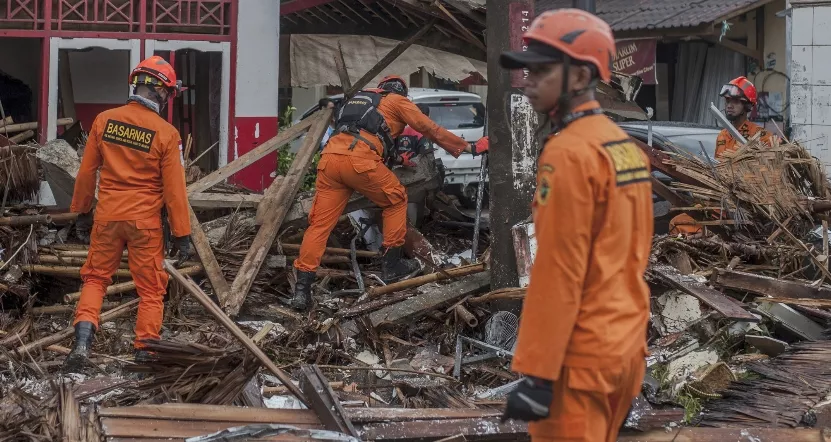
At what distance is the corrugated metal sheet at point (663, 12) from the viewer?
16.3 meters

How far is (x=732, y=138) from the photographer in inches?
348

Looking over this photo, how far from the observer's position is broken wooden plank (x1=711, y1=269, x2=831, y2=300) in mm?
6754

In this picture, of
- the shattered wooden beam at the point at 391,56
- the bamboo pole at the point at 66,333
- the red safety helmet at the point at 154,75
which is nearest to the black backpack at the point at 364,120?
the red safety helmet at the point at 154,75

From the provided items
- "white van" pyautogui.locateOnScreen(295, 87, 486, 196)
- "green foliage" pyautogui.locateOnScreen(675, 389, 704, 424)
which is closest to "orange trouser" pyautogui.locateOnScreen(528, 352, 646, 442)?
"green foliage" pyautogui.locateOnScreen(675, 389, 704, 424)

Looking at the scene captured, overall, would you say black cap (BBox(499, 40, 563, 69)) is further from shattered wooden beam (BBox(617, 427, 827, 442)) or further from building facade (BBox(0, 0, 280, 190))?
building facade (BBox(0, 0, 280, 190))

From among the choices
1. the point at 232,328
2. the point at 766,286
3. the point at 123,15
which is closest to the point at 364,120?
the point at 766,286

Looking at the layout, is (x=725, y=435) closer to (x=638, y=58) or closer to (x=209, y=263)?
(x=209, y=263)

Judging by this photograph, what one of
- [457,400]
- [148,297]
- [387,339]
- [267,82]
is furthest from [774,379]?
[267,82]

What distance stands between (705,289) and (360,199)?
318cm

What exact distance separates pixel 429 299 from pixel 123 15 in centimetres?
569

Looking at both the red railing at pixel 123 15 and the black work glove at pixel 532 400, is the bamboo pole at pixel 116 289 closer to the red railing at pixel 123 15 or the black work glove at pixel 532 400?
the red railing at pixel 123 15

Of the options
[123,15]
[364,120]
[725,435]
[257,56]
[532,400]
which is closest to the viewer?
[532,400]

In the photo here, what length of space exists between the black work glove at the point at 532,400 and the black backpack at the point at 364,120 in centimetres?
516

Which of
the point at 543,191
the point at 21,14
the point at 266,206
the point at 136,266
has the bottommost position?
the point at 136,266
